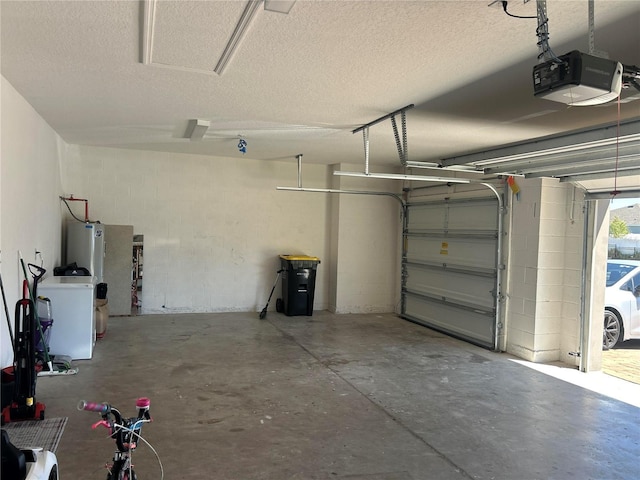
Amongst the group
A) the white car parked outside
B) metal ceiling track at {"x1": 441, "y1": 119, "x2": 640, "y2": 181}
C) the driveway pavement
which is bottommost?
the driveway pavement

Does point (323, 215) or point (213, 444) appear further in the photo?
point (323, 215)

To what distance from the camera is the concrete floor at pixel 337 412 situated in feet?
9.64

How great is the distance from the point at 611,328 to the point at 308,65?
5.55 metres

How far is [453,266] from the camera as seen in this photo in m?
6.98

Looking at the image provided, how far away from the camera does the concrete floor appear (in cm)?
294

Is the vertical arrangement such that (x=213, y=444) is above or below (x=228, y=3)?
below

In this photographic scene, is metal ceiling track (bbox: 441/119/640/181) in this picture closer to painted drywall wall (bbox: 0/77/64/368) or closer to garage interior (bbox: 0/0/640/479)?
garage interior (bbox: 0/0/640/479)

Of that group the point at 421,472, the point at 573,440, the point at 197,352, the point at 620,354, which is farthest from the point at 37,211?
the point at 620,354

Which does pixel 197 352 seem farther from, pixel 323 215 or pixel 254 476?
pixel 323 215

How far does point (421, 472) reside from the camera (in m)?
2.87

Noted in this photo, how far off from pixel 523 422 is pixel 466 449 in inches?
32.6

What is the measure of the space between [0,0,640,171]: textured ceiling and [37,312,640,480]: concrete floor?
8.66 feet

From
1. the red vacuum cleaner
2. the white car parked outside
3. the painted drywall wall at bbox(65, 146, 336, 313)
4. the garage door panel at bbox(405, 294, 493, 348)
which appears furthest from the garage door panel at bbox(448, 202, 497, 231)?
the red vacuum cleaner

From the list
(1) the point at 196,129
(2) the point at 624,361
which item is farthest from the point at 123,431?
(2) the point at 624,361
